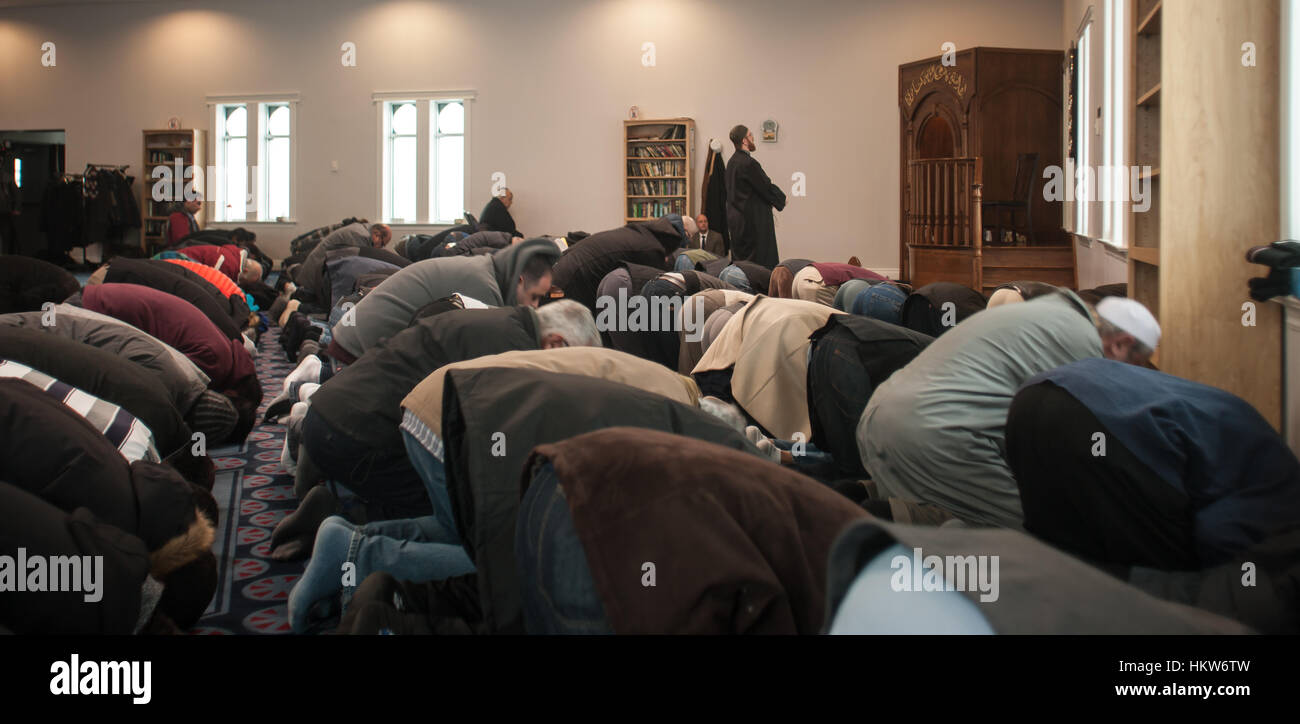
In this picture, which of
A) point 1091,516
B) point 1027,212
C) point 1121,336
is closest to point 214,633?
point 1091,516

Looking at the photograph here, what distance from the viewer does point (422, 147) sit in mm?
13828

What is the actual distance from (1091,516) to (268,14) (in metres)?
14.7

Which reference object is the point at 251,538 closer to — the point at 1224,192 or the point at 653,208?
the point at 1224,192

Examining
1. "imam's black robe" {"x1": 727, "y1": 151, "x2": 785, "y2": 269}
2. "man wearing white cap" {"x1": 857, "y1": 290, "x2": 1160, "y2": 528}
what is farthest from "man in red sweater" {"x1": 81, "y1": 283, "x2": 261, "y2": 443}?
"imam's black robe" {"x1": 727, "y1": 151, "x2": 785, "y2": 269}

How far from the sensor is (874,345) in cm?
348

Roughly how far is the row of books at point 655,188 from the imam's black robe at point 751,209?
3.10 m

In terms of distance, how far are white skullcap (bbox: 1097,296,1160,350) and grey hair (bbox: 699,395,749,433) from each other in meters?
1.45

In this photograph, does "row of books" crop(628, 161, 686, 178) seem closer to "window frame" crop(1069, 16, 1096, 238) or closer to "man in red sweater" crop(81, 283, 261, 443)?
"window frame" crop(1069, 16, 1096, 238)

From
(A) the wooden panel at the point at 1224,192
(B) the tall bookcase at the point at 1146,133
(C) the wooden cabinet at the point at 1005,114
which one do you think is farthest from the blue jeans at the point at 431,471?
(C) the wooden cabinet at the point at 1005,114

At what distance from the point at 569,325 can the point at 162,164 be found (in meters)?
13.8

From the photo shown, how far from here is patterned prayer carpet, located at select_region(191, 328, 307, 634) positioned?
8.50ft

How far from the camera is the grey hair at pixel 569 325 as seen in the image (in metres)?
3.10

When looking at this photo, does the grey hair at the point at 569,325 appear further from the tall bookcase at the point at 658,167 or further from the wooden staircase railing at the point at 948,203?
the tall bookcase at the point at 658,167
